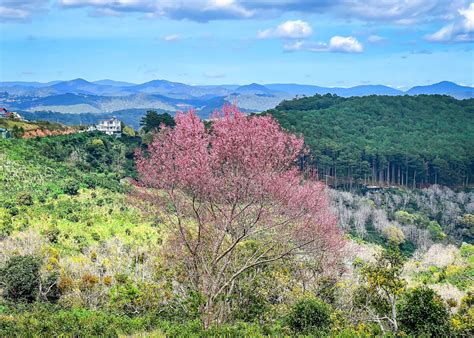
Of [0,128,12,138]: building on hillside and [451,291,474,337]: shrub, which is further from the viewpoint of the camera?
[0,128,12,138]: building on hillside

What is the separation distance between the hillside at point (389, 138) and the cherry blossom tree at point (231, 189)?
35728 millimetres

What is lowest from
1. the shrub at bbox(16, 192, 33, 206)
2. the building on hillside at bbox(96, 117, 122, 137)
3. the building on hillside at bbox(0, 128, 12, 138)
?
the shrub at bbox(16, 192, 33, 206)

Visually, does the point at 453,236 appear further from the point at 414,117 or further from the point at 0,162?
the point at 414,117

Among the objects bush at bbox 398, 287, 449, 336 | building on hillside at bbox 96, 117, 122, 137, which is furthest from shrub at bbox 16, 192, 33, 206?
building on hillside at bbox 96, 117, 122, 137

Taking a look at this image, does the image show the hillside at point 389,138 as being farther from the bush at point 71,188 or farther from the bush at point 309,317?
the bush at point 309,317

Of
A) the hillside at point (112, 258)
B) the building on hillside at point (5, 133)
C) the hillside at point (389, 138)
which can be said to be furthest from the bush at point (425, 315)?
the hillside at point (389, 138)

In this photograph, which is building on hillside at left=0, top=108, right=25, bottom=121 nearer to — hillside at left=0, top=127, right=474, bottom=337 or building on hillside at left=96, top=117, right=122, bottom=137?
hillside at left=0, top=127, right=474, bottom=337

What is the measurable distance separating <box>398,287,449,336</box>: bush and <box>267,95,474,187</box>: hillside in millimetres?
36365

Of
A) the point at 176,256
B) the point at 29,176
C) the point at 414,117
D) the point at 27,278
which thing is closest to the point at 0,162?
the point at 29,176

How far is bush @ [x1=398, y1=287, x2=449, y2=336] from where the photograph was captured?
9.20 m

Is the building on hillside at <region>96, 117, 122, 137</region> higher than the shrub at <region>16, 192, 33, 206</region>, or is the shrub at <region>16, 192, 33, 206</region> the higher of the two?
the building on hillside at <region>96, 117, 122, 137</region>

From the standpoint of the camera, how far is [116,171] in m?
30.8

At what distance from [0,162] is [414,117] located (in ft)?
185

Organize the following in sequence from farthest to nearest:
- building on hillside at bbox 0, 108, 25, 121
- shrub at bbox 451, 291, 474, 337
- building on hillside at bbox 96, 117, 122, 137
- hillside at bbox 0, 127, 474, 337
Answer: building on hillside at bbox 96, 117, 122, 137
building on hillside at bbox 0, 108, 25, 121
hillside at bbox 0, 127, 474, 337
shrub at bbox 451, 291, 474, 337
